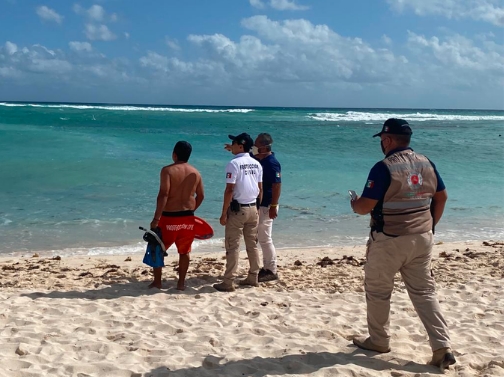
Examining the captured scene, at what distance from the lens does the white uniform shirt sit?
20.5 feet

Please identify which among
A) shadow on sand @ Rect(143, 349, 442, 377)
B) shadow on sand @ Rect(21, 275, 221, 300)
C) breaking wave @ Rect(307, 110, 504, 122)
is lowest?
shadow on sand @ Rect(21, 275, 221, 300)

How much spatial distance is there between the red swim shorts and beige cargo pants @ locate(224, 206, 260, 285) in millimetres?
416

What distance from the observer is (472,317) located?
5.60 meters

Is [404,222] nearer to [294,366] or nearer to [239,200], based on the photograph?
[294,366]

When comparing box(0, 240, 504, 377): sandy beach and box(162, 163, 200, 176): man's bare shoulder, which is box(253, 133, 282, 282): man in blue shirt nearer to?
box(0, 240, 504, 377): sandy beach

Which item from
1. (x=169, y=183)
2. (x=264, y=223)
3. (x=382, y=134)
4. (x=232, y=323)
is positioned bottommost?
(x=232, y=323)

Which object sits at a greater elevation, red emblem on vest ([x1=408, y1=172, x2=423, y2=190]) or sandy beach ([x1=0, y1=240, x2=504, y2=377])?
red emblem on vest ([x1=408, y1=172, x2=423, y2=190])

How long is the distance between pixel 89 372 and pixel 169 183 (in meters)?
2.53

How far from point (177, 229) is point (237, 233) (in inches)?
26.3

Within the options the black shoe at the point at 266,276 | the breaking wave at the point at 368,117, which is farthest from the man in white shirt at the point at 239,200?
the breaking wave at the point at 368,117

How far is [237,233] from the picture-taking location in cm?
651

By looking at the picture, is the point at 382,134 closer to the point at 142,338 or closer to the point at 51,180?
the point at 142,338

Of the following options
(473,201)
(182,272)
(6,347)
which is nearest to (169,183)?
(182,272)

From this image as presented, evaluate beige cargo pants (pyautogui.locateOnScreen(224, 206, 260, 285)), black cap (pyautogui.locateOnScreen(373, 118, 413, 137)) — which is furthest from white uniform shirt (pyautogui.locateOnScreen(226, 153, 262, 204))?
black cap (pyautogui.locateOnScreen(373, 118, 413, 137))
